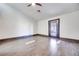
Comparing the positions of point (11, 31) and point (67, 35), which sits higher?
point (11, 31)

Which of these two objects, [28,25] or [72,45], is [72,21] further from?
[28,25]

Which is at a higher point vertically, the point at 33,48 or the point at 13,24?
the point at 13,24

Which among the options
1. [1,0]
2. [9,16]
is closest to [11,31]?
[9,16]

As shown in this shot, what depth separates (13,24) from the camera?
312cm

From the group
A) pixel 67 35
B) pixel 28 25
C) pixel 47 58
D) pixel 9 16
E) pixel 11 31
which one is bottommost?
pixel 47 58

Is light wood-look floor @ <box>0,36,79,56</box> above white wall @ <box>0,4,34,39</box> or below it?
below

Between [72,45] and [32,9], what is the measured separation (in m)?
1.98

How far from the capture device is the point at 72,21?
3.09 metres

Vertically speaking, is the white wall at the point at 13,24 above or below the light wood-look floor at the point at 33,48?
above

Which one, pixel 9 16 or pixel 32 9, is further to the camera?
pixel 9 16

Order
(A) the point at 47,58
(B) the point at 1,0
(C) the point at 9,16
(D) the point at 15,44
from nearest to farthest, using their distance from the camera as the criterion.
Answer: (B) the point at 1,0, (A) the point at 47,58, (C) the point at 9,16, (D) the point at 15,44

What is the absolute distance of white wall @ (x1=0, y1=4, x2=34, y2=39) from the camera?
2.79 meters

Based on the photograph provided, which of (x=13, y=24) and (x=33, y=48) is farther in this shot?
(x=33, y=48)

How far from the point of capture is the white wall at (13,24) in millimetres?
2793
